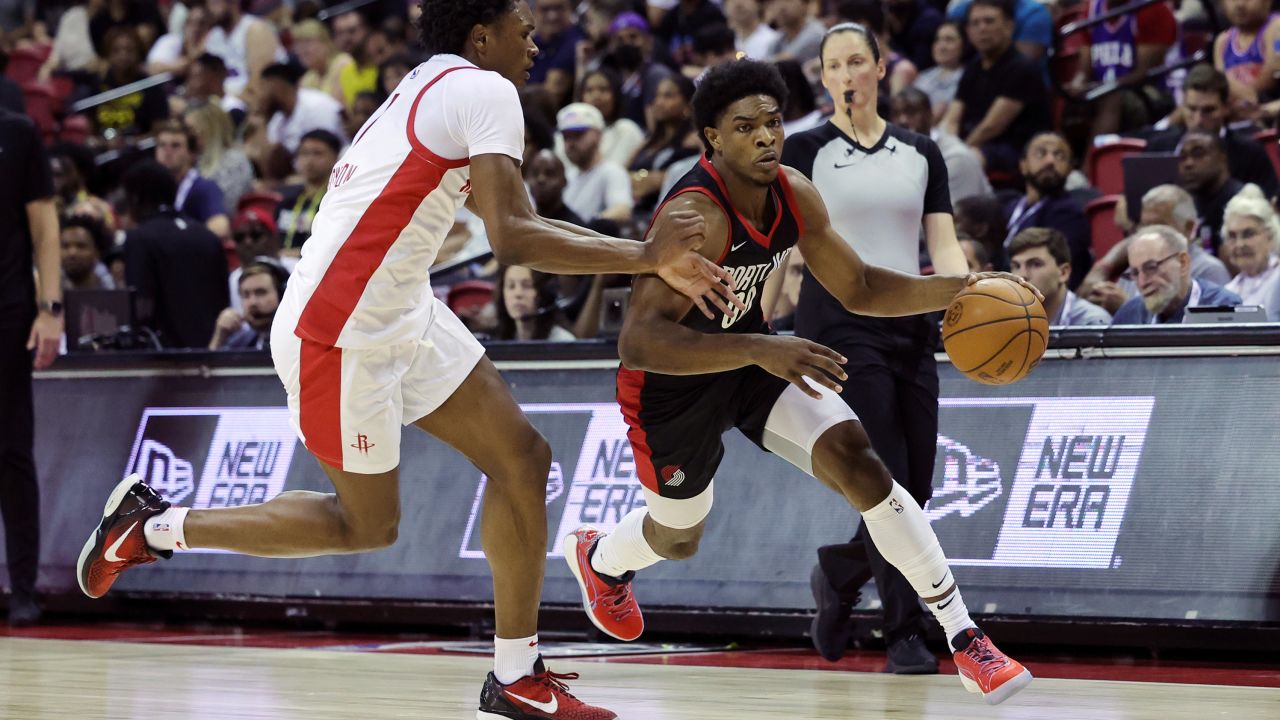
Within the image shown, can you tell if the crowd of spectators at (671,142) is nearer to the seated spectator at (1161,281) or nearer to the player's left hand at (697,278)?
the seated spectator at (1161,281)

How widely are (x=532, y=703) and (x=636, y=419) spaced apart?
1102 mm

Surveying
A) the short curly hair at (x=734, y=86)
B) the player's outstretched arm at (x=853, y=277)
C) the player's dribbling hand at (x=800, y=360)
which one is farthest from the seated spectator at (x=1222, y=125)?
the player's dribbling hand at (x=800, y=360)

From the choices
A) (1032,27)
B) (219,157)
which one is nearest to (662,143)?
(1032,27)

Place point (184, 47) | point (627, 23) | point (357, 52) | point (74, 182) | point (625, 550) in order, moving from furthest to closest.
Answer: point (184, 47), point (357, 52), point (74, 182), point (627, 23), point (625, 550)

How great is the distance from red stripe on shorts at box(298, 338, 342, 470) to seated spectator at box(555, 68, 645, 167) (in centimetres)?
713

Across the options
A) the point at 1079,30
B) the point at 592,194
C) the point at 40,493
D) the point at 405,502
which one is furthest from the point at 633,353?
the point at 1079,30

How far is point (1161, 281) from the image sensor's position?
25.3ft

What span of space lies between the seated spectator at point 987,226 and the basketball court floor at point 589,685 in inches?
113

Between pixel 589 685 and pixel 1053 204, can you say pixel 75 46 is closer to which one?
pixel 1053 204

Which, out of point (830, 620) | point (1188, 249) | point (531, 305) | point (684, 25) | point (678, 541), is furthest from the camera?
point (684, 25)

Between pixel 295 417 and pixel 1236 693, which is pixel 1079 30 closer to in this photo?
pixel 1236 693

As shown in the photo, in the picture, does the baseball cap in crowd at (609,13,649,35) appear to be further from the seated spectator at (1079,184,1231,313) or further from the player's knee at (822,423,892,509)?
the player's knee at (822,423,892,509)

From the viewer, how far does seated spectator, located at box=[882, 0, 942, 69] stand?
1288 cm

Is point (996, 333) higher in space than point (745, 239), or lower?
lower
